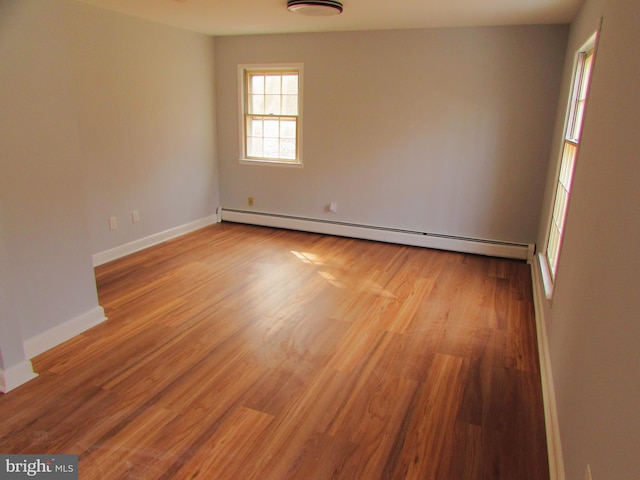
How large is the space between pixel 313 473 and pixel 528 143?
394cm

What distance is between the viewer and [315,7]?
11.9ft

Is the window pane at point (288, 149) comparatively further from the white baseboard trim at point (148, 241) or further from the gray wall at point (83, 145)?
the white baseboard trim at point (148, 241)

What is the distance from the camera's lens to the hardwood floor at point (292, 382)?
6.38 ft

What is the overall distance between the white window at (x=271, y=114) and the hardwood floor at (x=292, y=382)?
83.0 inches

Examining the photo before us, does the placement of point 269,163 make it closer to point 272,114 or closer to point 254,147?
point 254,147

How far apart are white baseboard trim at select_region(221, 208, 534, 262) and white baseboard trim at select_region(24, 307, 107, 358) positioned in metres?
2.93

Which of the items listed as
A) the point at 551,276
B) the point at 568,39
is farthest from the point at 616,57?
the point at 568,39

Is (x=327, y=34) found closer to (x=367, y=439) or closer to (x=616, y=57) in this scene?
(x=616, y=57)

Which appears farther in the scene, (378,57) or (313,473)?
(378,57)

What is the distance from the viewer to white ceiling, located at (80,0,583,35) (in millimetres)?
3560

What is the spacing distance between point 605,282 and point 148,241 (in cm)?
451

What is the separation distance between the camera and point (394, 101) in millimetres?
4879

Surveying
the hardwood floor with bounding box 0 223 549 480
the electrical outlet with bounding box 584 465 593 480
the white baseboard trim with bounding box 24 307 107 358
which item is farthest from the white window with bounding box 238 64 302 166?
the electrical outlet with bounding box 584 465 593 480

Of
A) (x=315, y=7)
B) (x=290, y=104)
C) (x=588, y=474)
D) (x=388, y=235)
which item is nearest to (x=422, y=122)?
(x=388, y=235)
